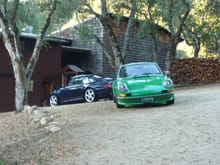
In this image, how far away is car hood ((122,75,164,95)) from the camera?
1366 centimetres

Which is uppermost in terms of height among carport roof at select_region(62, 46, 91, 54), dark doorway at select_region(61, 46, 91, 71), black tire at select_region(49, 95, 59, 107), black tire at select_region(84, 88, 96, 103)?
carport roof at select_region(62, 46, 91, 54)

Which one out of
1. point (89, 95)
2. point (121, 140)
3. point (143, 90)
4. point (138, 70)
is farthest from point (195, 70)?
point (121, 140)

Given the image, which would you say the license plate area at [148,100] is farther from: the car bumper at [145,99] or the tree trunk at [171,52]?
the tree trunk at [171,52]

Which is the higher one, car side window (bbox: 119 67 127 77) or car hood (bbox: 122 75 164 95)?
car side window (bbox: 119 67 127 77)

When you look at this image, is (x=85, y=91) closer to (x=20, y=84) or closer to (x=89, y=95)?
(x=89, y=95)

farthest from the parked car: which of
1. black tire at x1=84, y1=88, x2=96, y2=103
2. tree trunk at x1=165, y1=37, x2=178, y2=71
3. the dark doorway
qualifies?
the dark doorway

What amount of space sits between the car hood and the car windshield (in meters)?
0.67

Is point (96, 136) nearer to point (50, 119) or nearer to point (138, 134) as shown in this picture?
point (138, 134)

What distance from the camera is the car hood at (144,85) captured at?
13656 mm

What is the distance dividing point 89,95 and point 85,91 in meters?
0.32

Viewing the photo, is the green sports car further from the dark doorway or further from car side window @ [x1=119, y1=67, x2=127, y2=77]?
the dark doorway

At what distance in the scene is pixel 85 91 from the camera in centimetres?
2161

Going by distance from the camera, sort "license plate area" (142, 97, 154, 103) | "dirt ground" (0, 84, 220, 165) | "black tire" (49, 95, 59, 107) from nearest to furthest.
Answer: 1. "dirt ground" (0, 84, 220, 165)
2. "license plate area" (142, 97, 154, 103)
3. "black tire" (49, 95, 59, 107)

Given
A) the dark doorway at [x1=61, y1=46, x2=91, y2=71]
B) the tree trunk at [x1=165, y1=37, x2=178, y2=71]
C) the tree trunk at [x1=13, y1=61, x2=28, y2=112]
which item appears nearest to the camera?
the tree trunk at [x1=13, y1=61, x2=28, y2=112]
